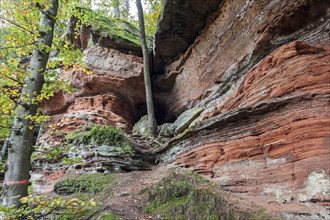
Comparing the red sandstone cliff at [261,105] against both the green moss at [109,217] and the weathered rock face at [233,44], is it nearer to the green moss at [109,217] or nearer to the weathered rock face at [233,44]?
the weathered rock face at [233,44]

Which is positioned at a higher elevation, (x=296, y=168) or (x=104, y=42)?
(x=104, y=42)

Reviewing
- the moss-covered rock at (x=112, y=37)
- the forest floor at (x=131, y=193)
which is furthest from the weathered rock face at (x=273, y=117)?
the moss-covered rock at (x=112, y=37)

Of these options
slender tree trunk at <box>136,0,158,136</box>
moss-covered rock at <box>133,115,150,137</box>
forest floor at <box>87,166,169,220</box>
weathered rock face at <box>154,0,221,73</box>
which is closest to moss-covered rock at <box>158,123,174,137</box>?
slender tree trunk at <box>136,0,158,136</box>

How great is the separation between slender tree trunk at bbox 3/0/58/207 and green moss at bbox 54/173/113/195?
2.96 meters

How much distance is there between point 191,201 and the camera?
517cm

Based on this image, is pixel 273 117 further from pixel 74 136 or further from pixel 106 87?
pixel 106 87

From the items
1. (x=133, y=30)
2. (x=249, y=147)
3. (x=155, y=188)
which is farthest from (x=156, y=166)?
(x=133, y=30)

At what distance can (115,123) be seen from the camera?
1248cm

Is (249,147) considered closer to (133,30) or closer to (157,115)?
(157,115)

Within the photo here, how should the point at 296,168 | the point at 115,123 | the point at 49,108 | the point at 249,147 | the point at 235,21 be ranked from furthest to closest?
1. the point at 49,108
2. the point at 115,123
3. the point at 235,21
4. the point at 249,147
5. the point at 296,168

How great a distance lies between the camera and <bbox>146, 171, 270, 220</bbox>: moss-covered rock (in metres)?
4.62

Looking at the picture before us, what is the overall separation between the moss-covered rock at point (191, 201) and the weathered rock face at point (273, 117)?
0.52 metres

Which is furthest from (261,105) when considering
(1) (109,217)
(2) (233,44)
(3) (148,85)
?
(3) (148,85)

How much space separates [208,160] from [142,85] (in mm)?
8310
